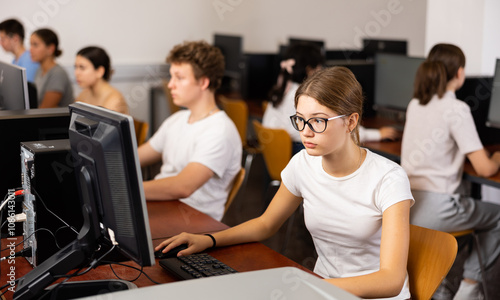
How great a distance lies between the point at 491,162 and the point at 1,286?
209 cm

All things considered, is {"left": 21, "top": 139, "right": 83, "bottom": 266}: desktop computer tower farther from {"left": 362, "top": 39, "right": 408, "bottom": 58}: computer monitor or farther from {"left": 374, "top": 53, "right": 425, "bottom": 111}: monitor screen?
{"left": 362, "top": 39, "right": 408, "bottom": 58}: computer monitor

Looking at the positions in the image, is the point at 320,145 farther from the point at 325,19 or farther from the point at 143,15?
the point at 325,19

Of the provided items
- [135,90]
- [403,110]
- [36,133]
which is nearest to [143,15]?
[135,90]

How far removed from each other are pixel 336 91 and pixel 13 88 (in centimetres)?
138

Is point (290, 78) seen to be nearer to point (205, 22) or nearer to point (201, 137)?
point (201, 137)

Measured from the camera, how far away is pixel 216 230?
189 centimetres

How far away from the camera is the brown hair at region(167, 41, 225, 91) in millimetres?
2434

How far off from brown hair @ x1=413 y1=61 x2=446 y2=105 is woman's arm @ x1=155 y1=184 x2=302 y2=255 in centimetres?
120

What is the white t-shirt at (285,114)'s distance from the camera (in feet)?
12.1

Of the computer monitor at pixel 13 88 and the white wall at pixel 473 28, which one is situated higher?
the white wall at pixel 473 28

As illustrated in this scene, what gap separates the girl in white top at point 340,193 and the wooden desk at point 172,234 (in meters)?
0.06

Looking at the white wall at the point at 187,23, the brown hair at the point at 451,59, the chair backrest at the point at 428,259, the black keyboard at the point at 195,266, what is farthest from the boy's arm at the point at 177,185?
the white wall at the point at 187,23

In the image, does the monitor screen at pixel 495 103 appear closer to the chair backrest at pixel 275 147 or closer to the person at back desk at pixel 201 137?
the chair backrest at pixel 275 147

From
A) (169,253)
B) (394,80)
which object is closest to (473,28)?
(394,80)
